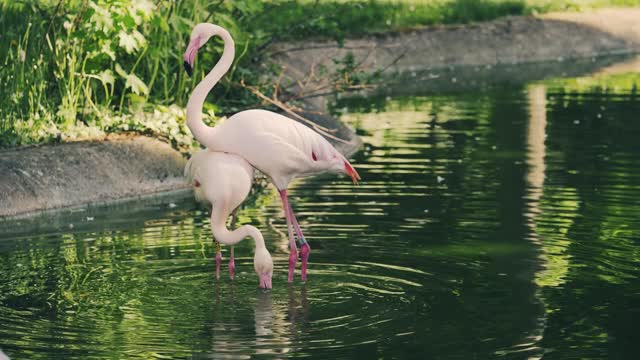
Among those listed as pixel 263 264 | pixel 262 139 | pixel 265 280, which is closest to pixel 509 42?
pixel 262 139

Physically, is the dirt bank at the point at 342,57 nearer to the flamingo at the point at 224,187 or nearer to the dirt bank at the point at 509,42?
the dirt bank at the point at 509,42

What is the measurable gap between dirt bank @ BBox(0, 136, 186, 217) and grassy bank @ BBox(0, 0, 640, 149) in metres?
0.30

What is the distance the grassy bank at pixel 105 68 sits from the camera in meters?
12.2

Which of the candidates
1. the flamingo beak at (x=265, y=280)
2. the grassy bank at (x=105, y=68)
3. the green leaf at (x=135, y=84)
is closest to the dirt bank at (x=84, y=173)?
the grassy bank at (x=105, y=68)

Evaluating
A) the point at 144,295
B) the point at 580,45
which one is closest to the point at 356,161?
the point at 144,295

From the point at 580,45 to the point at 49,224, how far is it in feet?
50.6

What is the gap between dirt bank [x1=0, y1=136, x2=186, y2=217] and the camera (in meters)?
11.3

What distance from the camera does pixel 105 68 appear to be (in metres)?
13.3

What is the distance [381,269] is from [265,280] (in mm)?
863

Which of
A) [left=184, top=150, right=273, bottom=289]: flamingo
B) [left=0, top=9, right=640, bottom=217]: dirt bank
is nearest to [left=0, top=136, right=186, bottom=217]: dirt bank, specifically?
[left=0, top=9, right=640, bottom=217]: dirt bank

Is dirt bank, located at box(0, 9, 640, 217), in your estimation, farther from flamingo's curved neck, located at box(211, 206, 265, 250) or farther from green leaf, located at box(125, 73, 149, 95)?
flamingo's curved neck, located at box(211, 206, 265, 250)

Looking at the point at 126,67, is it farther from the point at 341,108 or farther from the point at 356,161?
the point at 341,108

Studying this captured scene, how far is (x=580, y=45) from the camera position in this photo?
80.6 ft

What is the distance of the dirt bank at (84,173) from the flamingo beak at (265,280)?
11.0ft
